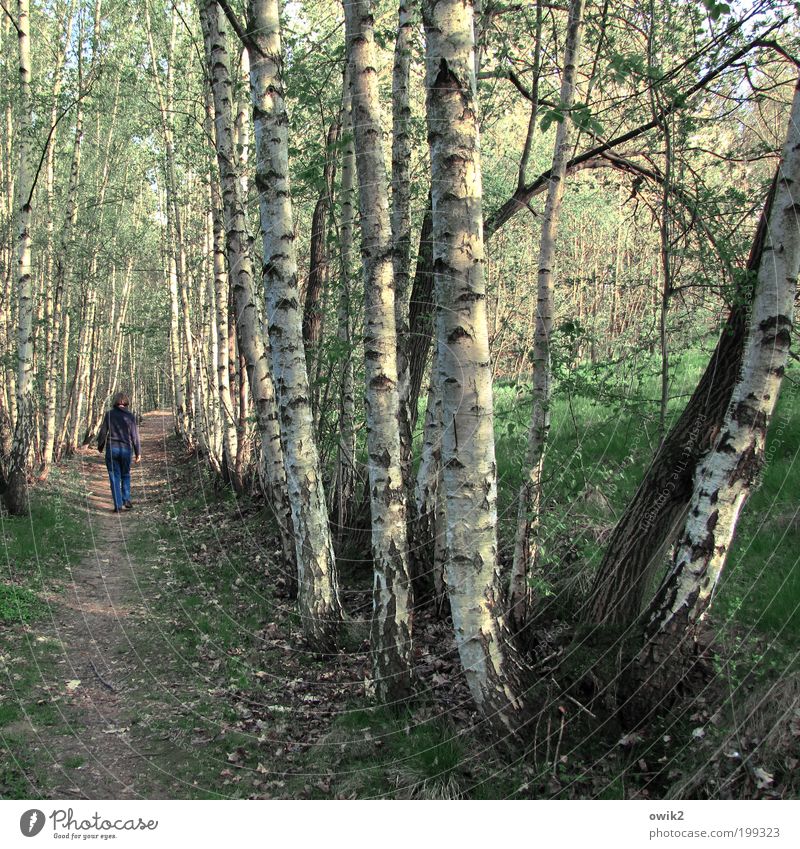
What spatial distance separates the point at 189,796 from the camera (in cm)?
382

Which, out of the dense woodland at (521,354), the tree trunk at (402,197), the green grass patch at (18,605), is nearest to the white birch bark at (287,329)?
the dense woodland at (521,354)

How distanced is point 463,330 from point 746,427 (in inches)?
61.6

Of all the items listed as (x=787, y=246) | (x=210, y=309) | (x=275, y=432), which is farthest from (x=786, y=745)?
(x=210, y=309)

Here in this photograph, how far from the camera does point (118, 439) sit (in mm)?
9938

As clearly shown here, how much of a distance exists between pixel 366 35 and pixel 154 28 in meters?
13.7

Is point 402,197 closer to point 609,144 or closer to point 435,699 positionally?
point 609,144

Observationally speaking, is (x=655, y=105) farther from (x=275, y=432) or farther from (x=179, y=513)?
(x=179, y=513)

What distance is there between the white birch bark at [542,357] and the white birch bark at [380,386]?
0.94 m

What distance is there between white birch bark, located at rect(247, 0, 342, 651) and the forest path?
1.39 m

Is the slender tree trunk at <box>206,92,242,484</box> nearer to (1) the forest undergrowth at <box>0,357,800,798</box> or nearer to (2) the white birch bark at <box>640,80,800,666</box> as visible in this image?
(1) the forest undergrowth at <box>0,357,800,798</box>

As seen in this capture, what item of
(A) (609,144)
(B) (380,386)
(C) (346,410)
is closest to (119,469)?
(C) (346,410)

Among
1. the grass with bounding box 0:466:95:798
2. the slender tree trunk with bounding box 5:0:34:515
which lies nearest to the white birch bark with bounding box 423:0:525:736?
the grass with bounding box 0:466:95:798
